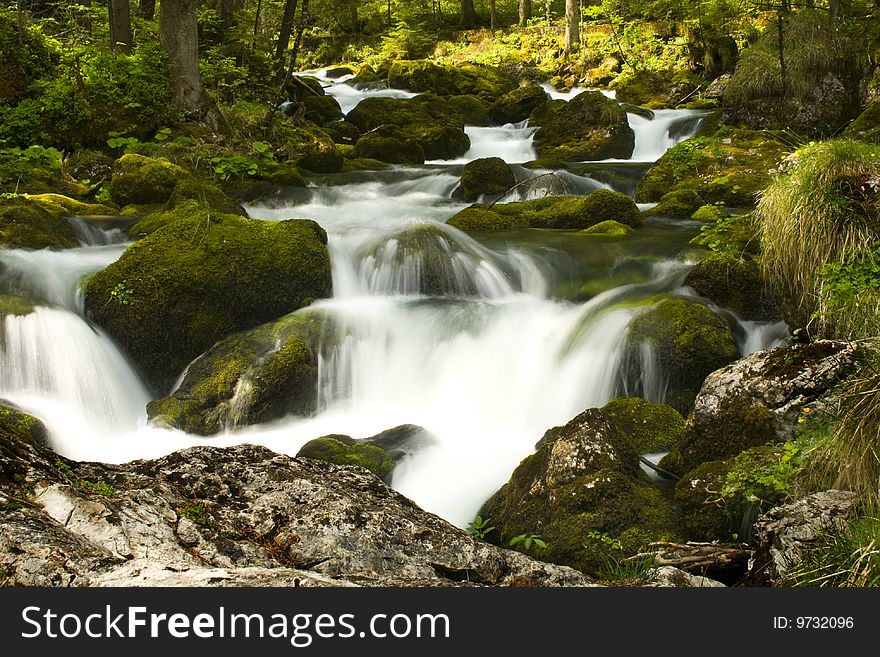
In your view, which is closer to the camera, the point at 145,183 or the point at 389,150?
the point at 145,183

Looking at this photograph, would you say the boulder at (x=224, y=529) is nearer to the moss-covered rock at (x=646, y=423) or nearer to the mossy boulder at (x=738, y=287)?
the moss-covered rock at (x=646, y=423)

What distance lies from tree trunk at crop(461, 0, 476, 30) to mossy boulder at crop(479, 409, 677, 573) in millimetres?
33224

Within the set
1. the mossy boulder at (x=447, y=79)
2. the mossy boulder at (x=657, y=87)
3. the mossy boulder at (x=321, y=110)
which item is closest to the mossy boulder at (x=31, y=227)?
the mossy boulder at (x=321, y=110)

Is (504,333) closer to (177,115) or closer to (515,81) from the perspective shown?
(177,115)

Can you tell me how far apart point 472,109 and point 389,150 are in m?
5.93

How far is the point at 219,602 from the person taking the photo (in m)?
2.28

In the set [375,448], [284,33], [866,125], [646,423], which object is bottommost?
[375,448]

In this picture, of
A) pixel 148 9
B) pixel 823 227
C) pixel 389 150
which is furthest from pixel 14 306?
pixel 148 9

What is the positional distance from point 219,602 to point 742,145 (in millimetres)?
14823

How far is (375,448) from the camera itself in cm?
687

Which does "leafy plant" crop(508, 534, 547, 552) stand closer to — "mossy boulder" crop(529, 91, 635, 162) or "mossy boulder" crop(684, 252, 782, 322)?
"mossy boulder" crop(684, 252, 782, 322)

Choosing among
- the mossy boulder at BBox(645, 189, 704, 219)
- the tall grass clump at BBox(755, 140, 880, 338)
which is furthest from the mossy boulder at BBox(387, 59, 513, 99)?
the tall grass clump at BBox(755, 140, 880, 338)

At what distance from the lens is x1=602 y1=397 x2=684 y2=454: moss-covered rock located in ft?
21.5

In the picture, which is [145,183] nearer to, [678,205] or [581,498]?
[678,205]
